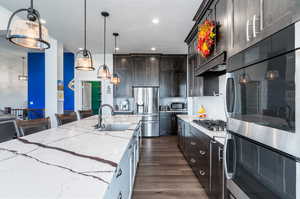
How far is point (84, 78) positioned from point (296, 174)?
20.5 feet

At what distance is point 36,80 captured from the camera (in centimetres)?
511

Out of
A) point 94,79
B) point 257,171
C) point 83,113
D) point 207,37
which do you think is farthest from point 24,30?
point 94,79

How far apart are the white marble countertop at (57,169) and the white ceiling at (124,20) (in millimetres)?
2502

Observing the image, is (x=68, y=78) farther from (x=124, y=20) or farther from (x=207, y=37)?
(x=207, y=37)

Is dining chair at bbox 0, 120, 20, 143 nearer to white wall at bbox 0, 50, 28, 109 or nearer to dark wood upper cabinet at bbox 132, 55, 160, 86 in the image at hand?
dark wood upper cabinet at bbox 132, 55, 160, 86

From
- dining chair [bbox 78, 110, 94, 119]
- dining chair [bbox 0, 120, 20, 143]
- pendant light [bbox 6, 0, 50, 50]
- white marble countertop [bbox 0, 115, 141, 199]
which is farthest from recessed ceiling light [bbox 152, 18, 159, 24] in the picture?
dining chair [bbox 0, 120, 20, 143]

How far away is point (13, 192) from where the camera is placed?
63cm

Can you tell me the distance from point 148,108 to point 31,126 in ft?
12.8

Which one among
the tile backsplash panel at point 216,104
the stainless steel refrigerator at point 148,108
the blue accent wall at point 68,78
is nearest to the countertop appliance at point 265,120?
the tile backsplash panel at point 216,104

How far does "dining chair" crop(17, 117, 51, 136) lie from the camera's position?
175 cm

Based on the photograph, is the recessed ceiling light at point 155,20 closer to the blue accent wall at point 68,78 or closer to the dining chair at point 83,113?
the dining chair at point 83,113

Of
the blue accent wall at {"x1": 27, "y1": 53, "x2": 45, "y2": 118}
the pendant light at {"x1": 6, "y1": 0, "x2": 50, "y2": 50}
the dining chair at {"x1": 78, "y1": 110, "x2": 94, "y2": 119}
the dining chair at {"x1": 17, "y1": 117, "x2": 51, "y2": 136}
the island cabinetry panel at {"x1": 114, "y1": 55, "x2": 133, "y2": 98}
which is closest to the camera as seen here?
the pendant light at {"x1": 6, "y1": 0, "x2": 50, "y2": 50}

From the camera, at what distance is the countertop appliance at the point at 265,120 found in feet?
2.21

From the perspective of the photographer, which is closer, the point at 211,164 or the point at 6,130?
the point at 211,164
